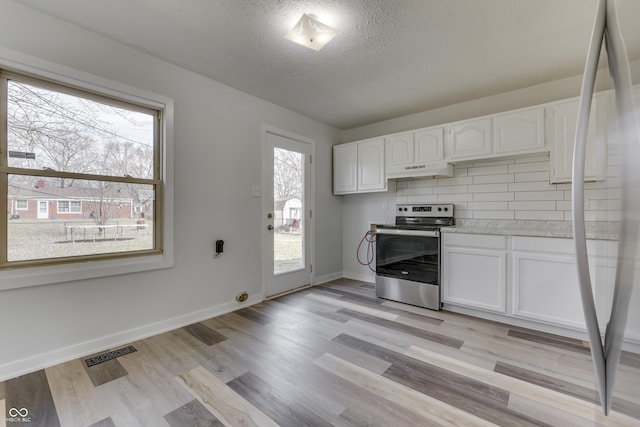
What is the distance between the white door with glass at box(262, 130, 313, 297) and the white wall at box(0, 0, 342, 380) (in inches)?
5.7

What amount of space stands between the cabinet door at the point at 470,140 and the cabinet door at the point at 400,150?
1.48ft

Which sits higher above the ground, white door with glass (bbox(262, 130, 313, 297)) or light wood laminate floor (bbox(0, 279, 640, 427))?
white door with glass (bbox(262, 130, 313, 297))

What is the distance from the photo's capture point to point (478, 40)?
2166mm

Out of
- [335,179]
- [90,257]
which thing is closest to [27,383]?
[90,257]

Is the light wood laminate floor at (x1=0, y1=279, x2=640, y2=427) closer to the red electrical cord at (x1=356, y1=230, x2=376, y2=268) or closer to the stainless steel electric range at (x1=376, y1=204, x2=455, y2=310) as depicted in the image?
the stainless steel electric range at (x1=376, y1=204, x2=455, y2=310)

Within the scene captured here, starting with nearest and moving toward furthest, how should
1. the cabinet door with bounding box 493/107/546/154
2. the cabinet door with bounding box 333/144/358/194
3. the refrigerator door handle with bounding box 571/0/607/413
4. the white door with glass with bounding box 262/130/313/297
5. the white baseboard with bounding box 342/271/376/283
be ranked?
the refrigerator door handle with bounding box 571/0/607/413 < the cabinet door with bounding box 493/107/546/154 < the white door with glass with bounding box 262/130/313/297 < the cabinet door with bounding box 333/144/358/194 < the white baseboard with bounding box 342/271/376/283

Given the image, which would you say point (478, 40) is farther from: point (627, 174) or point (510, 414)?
point (510, 414)

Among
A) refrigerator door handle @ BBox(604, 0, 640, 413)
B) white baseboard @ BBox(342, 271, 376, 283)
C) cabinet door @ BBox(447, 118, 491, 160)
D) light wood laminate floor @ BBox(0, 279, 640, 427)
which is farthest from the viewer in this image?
white baseboard @ BBox(342, 271, 376, 283)

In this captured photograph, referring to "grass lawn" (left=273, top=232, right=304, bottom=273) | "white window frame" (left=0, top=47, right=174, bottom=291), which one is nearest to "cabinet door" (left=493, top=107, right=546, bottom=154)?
"grass lawn" (left=273, top=232, right=304, bottom=273)

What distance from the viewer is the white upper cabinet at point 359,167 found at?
3.77 metres

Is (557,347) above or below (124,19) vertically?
below

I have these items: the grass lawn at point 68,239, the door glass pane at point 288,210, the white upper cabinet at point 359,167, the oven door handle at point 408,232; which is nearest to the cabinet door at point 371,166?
the white upper cabinet at point 359,167

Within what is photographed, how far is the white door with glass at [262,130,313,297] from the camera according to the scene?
3406 millimetres

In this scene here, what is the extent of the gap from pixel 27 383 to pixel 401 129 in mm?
4220
